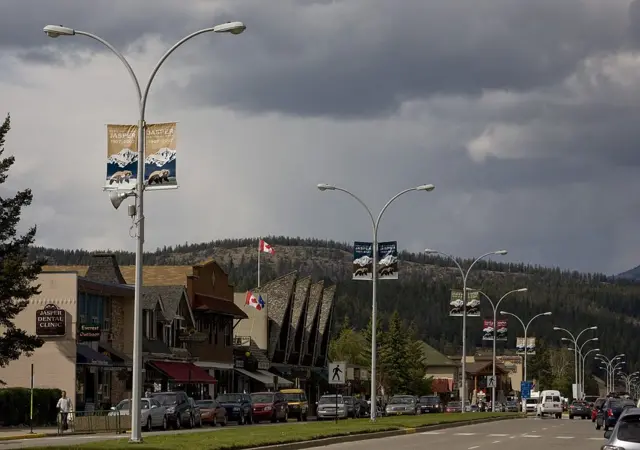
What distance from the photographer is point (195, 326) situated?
260 ft

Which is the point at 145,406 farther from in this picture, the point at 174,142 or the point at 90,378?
the point at 174,142

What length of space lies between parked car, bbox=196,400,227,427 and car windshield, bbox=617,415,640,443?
124ft

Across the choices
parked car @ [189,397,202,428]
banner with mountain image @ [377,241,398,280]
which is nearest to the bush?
parked car @ [189,397,202,428]

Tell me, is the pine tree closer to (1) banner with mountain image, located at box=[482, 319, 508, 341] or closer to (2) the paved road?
(2) the paved road

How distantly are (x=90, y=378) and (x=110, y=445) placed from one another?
33.1 metres

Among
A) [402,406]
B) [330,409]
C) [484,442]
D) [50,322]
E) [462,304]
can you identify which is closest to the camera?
[484,442]

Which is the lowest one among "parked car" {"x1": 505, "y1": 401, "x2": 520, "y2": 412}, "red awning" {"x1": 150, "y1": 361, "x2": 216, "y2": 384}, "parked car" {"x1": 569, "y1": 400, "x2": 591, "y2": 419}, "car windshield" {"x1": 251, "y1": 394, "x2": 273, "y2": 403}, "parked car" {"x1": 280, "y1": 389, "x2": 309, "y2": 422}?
"parked car" {"x1": 505, "y1": 401, "x2": 520, "y2": 412}

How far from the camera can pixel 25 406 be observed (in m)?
54.9

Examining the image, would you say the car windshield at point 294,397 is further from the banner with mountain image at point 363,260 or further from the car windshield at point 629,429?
the car windshield at point 629,429

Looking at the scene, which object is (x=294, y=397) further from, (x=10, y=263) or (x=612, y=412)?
(x=10, y=263)

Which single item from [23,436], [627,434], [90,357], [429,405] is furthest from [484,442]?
[429,405]

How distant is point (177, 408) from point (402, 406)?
37289 millimetres

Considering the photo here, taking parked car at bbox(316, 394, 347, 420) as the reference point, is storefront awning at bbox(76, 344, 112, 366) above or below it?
above

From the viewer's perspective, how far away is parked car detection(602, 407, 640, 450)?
65.8ft
